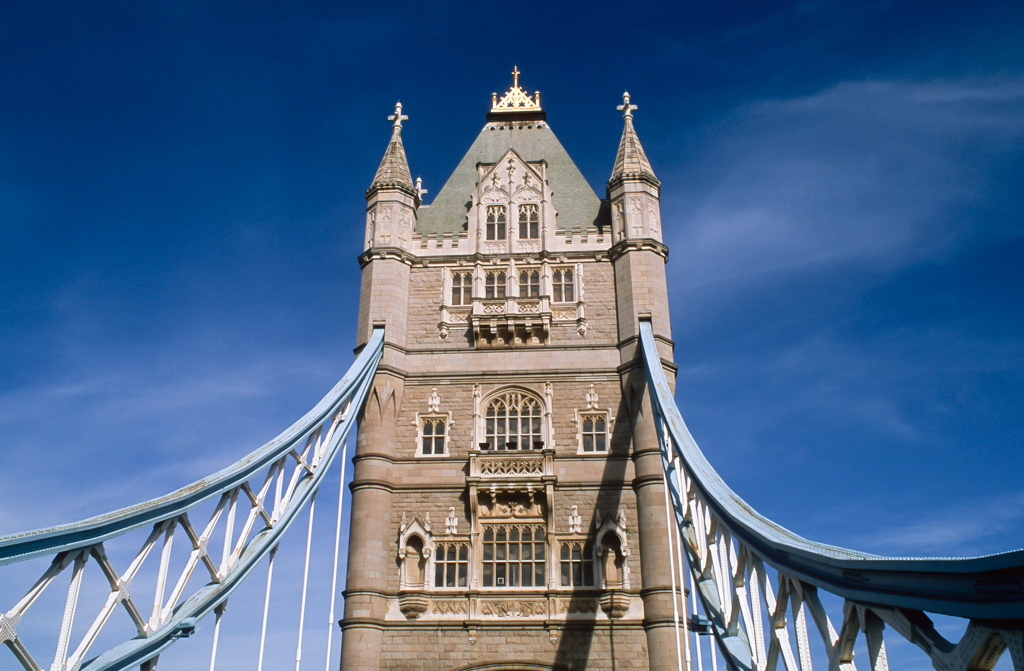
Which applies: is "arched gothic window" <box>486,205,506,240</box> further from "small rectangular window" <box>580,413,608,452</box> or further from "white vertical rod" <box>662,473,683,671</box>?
"white vertical rod" <box>662,473,683,671</box>

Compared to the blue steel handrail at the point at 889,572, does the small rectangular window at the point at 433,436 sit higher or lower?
higher

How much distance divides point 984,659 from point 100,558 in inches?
354

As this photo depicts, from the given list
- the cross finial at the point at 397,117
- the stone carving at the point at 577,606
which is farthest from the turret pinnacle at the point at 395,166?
the stone carving at the point at 577,606

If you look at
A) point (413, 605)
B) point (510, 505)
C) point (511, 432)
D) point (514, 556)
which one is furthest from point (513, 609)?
point (511, 432)

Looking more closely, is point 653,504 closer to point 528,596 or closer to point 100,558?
point 528,596

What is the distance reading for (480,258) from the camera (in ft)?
73.4

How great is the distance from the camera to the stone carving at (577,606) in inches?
701

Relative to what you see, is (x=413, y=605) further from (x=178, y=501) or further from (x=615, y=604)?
(x=178, y=501)

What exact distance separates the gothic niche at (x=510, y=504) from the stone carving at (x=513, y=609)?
189 centimetres

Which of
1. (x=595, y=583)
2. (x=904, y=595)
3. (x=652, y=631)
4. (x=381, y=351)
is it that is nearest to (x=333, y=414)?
(x=381, y=351)

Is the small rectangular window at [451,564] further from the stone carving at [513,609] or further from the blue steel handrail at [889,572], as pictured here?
the blue steel handrail at [889,572]

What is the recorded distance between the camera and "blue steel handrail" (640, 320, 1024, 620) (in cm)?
552

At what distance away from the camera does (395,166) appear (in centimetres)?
2378

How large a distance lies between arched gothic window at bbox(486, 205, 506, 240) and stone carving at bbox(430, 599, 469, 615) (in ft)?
31.7
